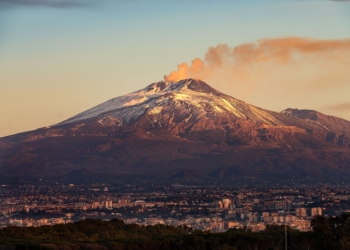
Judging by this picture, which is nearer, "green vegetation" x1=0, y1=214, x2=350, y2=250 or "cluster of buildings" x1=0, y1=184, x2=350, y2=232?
"green vegetation" x1=0, y1=214, x2=350, y2=250

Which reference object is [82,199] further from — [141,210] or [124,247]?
[124,247]

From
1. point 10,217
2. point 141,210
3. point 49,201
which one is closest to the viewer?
point 10,217

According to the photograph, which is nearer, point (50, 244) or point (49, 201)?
point (50, 244)

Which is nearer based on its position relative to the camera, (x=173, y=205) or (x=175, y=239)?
(x=175, y=239)

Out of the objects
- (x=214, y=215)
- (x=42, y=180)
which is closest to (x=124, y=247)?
(x=214, y=215)

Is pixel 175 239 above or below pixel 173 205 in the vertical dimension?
below

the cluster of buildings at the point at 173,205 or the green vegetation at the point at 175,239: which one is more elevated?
the cluster of buildings at the point at 173,205

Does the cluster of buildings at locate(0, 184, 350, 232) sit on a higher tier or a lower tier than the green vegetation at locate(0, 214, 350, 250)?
higher

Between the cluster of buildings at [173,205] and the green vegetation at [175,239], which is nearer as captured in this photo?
the green vegetation at [175,239]
